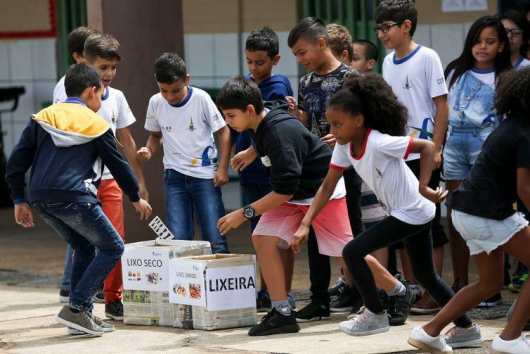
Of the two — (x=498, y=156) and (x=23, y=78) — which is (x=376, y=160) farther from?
(x=23, y=78)

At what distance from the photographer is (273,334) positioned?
658 cm

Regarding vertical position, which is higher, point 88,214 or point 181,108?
point 181,108

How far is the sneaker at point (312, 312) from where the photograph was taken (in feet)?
22.9

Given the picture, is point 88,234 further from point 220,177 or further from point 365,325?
point 365,325

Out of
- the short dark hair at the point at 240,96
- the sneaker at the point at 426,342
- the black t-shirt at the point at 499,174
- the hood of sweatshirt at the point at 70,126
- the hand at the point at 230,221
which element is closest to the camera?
the black t-shirt at the point at 499,174

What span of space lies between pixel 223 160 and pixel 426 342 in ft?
7.25

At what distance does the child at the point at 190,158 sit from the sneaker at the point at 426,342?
6.74 feet

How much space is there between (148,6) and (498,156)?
439cm

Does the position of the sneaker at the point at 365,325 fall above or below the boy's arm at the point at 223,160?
below

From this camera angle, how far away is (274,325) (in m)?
6.59

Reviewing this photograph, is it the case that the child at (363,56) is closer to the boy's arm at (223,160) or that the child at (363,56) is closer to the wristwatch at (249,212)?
the boy's arm at (223,160)

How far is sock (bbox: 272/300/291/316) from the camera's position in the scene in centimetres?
660

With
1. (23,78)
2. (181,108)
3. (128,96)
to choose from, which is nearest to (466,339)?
(181,108)

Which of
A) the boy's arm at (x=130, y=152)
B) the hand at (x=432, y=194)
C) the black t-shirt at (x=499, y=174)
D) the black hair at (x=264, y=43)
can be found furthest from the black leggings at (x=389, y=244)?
the boy's arm at (x=130, y=152)
